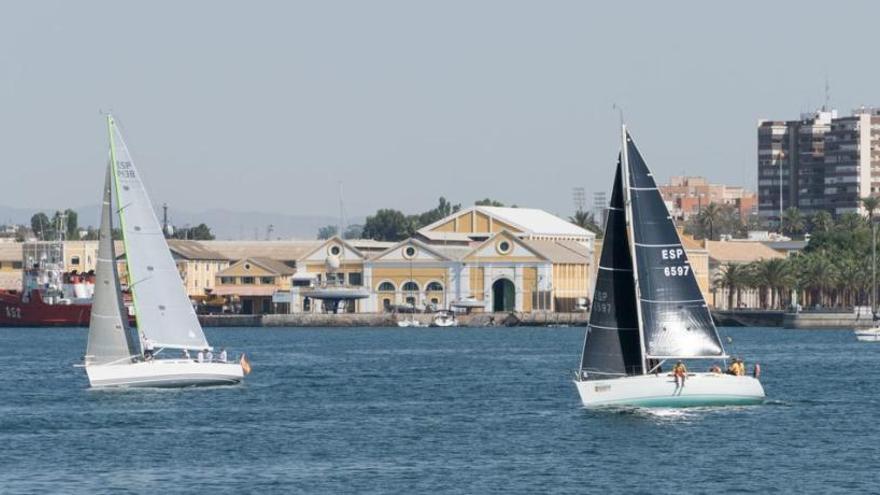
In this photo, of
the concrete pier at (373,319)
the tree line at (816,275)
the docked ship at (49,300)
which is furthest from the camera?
the tree line at (816,275)

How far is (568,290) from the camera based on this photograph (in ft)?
616

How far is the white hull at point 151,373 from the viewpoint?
68.9 meters

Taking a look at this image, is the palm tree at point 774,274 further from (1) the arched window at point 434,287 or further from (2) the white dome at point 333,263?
(2) the white dome at point 333,263

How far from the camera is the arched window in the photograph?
18631 cm

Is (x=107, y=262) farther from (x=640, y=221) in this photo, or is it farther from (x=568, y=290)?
(x=568, y=290)

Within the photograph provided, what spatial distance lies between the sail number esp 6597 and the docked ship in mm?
124470

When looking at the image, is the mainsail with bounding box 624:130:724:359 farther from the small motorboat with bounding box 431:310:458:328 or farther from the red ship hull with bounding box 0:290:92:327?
the red ship hull with bounding box 0:290:92:327

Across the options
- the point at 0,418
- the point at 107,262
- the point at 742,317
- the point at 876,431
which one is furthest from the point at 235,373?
the point at 742,317

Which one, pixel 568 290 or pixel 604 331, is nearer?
pixel 604 331

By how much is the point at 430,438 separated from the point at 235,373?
16.5m

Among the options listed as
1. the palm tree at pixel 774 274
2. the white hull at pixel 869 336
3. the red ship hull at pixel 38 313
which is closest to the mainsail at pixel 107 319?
the white hull at pixel 869 336

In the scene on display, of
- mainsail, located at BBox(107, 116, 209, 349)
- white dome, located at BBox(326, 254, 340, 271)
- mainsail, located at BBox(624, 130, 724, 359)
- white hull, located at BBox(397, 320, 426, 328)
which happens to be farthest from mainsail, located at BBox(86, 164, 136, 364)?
white dome, located at BBox(326, 254, 340, 271)

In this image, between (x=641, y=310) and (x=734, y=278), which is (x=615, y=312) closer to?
(x=641, y=310)

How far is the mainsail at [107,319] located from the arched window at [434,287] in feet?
383
